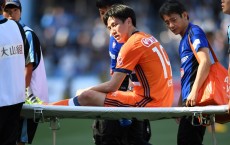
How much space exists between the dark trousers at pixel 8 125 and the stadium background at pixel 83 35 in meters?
9.11

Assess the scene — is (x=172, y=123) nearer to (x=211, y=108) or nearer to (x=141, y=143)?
(x=141, y=143)

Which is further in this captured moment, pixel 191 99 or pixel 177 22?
pixel 177 22

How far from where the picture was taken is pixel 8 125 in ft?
18.5

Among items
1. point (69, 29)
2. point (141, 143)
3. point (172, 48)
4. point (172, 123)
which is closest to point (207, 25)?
point (172, 48)

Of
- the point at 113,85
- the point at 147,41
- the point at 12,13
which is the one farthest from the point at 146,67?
the point at 12,13

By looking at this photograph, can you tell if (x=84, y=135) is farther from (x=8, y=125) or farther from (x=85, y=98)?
(x=8, y=125)

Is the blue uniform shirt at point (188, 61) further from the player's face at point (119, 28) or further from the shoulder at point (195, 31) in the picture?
the player's face at point (119, 28)

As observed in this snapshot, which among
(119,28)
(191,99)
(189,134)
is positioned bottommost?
(189,134)

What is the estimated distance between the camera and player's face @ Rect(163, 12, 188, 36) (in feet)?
21.6

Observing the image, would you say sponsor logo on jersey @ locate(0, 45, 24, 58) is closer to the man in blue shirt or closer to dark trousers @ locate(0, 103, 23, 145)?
dark trousers @ locate(0, 103, 23, 145)

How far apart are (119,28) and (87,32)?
12.1 metres

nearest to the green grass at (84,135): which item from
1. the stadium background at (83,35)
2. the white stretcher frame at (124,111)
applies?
the stadium background at (83,35)

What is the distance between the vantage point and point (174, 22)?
6590 mm

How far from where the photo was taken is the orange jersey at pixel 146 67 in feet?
20.8
